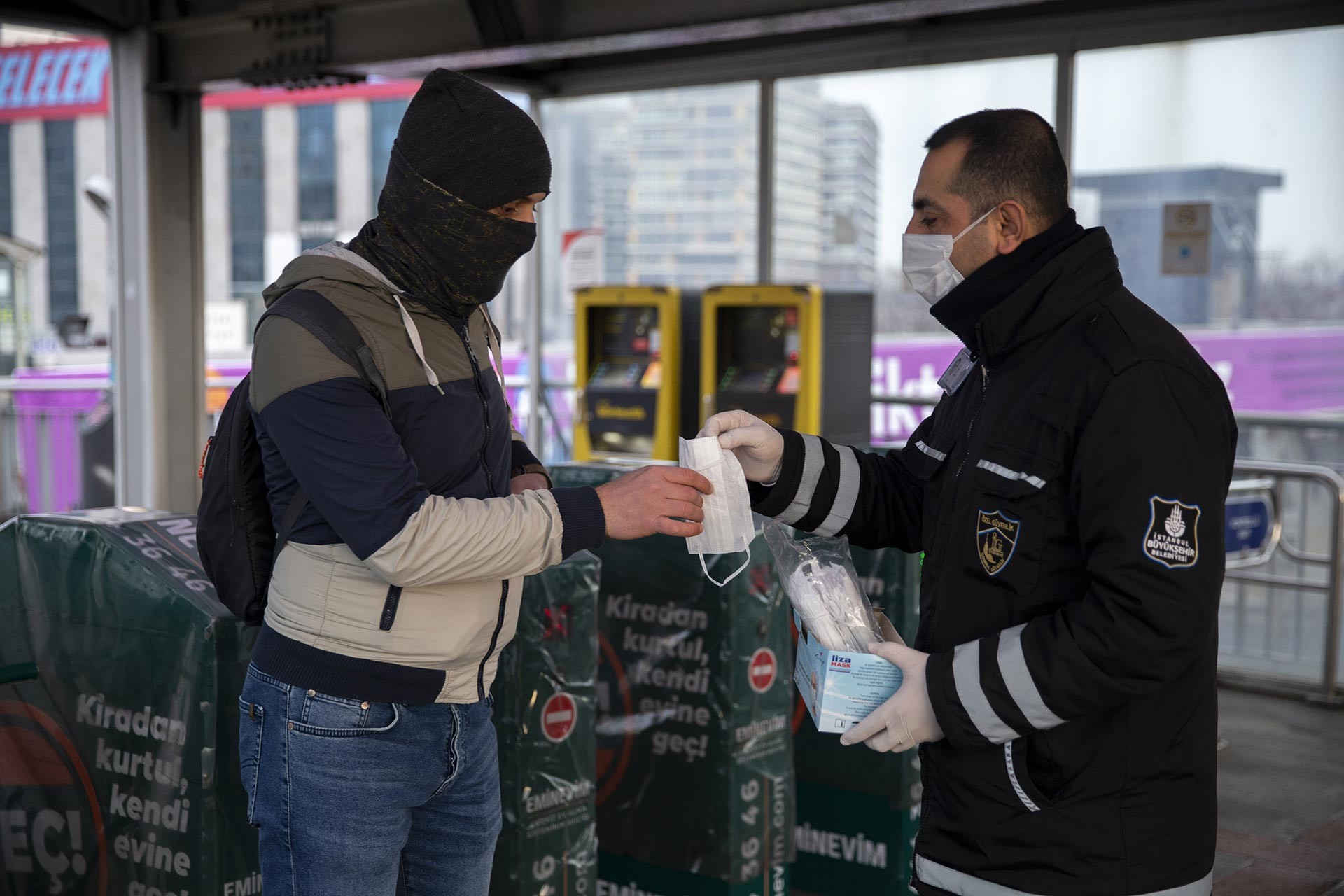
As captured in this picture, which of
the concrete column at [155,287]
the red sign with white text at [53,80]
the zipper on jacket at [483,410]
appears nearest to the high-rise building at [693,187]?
the concrete column at [155,287]

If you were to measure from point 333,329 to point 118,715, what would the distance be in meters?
1.11

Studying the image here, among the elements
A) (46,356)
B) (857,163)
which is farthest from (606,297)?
(46,356)

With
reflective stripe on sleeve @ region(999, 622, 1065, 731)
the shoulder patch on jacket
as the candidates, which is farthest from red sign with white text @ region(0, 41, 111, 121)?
reflective stripe on sleeve @ region(999, 622, 1065, 731)

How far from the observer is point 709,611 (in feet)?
9.69

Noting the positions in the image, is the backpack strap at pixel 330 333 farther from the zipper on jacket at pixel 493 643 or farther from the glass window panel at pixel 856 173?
the glass window panel at pixel 856 173

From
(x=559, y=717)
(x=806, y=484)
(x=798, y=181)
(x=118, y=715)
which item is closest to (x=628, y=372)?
(x=798, y=181)

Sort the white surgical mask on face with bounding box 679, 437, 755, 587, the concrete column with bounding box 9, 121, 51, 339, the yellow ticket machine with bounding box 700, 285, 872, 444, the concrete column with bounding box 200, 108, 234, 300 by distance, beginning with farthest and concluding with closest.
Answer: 1. the concrete column with bounding box 200, 108, 234, 300
2. the concrete column with bounding box 9, 121, 51, 339
3. the yellow ticket machine with bounding box 700, 285, 872, 444
4. the white surgical mask on face with bounding box 679, 437, 755, 587

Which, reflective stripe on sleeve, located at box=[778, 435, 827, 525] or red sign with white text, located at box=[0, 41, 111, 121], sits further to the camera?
red sign with white text, located at box=[0, 41, 111, 121]

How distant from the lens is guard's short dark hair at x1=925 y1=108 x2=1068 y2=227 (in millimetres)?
1708

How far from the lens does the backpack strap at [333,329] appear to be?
1.65 metres

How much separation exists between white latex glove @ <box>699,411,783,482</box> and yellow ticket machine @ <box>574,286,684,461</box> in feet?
15.0

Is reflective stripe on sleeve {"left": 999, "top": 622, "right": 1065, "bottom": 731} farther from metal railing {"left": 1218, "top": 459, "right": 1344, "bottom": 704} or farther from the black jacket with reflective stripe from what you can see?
metal railing {"left": 1218, "top": 459, "right": 1344, "bottom": 704}

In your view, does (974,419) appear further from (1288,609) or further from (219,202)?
(219,202)

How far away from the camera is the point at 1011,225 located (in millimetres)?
1719
